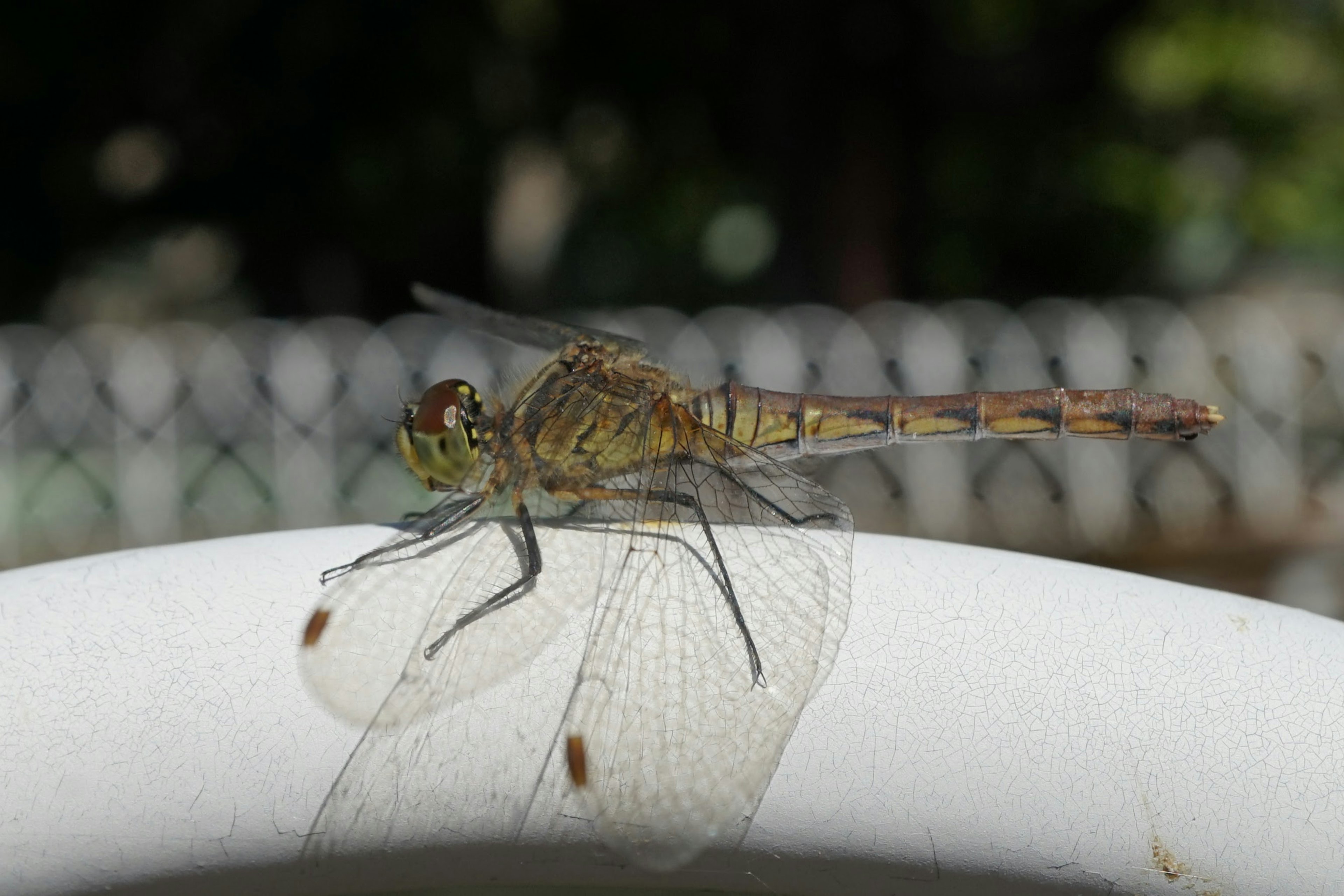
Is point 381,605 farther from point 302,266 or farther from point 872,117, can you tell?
point 302,266

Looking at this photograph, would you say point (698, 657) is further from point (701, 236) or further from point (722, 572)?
point (701, 236)

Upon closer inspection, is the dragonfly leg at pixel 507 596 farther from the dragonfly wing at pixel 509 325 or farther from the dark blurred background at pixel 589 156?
the dark blurred background at pixel 589 156

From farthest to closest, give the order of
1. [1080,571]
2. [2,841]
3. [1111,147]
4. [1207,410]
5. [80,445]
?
[1111,147], [80,445], [1207,410], [1080,571], [2,841]

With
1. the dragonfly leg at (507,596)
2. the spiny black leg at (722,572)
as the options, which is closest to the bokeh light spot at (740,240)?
the spiny black leg at (722,572)

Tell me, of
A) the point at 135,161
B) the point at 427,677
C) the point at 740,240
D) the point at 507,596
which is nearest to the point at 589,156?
the point at 740,240

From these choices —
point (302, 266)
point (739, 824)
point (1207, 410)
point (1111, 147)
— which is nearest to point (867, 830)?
point (739, 824)

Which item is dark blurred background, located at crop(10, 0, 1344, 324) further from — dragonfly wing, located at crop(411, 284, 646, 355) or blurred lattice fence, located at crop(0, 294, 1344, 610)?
dragonfly wing, located at crop(411, 284, 646, 355)
